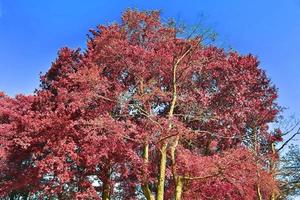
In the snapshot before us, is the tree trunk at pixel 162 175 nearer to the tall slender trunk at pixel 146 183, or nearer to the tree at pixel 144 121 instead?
the tree at pixel 144 121

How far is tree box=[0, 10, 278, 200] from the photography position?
17.2m

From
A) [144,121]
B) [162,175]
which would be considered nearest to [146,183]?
[162,175]

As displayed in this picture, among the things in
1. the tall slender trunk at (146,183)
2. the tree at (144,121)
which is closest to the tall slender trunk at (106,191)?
the tree at (144,121)

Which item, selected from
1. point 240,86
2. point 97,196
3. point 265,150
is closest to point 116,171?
point 97,196

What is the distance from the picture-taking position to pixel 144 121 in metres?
17.7

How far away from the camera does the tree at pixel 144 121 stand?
1719 centimetres

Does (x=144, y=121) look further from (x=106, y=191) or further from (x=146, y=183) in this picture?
(x=106, y=191)

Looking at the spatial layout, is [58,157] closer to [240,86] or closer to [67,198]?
[67,198]

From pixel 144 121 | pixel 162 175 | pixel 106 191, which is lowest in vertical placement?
pixel 162 175

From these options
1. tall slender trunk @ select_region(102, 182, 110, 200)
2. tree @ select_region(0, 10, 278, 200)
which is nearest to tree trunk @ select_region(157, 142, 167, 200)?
tree @ select_region(0, 10, 278, 200)

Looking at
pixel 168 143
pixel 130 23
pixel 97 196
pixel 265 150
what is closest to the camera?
pixel 168 143

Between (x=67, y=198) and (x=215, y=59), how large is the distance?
9541mm

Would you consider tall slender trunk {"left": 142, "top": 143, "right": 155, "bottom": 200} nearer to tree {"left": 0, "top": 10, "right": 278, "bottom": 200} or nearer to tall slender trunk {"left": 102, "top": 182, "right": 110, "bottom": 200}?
tree {"left": 0, "top": 10, "right": 278, "bottom": 200}

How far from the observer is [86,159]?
57.7 feet
